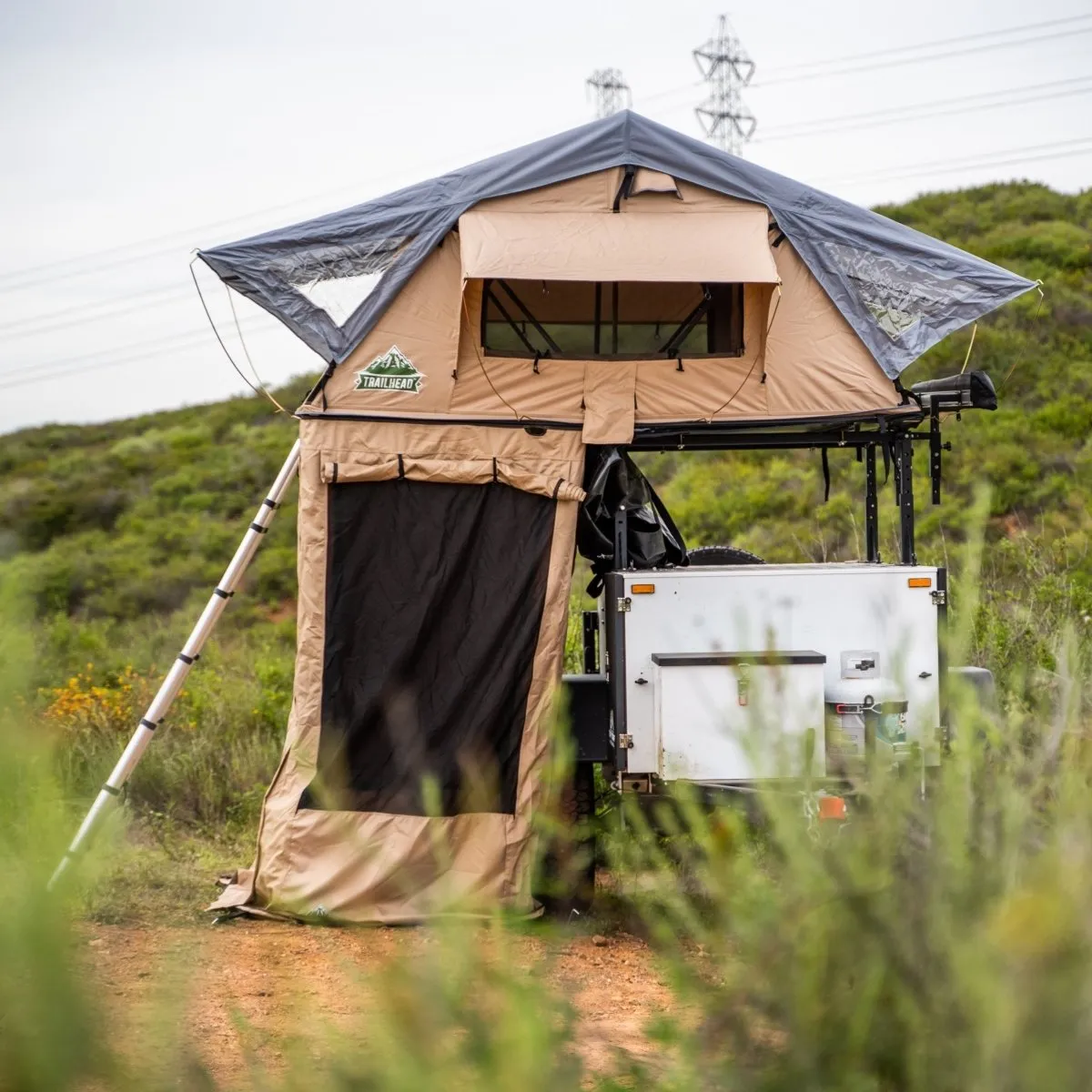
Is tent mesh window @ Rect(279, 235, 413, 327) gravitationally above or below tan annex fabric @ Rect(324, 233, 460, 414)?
above

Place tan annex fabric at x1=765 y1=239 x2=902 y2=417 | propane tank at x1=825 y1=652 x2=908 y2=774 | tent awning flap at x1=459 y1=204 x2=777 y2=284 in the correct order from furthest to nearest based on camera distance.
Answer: tan annex fabric at x1=765 y1=239 x2=902 y2=417
tent awning flap at x1=459 y1=204 x2=777 y2=284
propane tank at x1=825 y1=652 x2=908 y2=774

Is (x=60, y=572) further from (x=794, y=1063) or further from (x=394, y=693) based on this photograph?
(x=794, y=1063)

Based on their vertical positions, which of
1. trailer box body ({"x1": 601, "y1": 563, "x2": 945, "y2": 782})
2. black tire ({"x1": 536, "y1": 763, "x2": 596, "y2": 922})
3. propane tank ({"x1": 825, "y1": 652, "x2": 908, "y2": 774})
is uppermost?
trailer box body ({"x1": 601, "y1": 563, "x2": 945, "y2": 782})

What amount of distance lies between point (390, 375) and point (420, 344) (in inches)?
7.9

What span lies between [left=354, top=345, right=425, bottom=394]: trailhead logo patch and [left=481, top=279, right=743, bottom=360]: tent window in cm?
51

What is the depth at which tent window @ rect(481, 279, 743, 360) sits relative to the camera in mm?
6918

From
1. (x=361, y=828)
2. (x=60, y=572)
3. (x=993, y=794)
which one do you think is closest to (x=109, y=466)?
(x=60, y=572)

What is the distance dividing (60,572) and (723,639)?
57.8ft

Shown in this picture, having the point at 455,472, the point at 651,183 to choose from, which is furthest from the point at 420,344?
the point at 651,183

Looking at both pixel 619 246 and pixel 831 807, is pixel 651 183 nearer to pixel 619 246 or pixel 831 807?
pixel 619 246

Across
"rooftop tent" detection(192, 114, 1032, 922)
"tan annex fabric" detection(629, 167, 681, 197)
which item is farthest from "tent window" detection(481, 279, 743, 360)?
"tan annex fabric" detection(629, 167, 681, 197)

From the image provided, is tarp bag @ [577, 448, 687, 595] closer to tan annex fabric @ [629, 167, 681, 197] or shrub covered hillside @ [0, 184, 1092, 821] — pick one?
tan annex fabric @ [629, 167, 681, 197]

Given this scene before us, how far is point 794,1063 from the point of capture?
6.60 feet

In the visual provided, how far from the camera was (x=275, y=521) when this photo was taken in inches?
938
